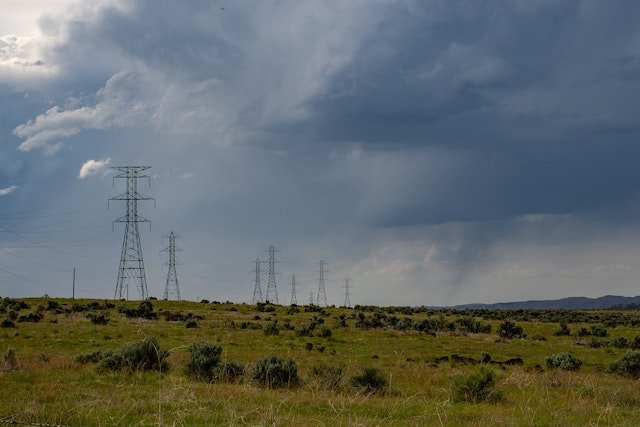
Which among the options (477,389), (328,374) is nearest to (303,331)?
(328,374)

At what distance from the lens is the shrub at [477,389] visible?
1689 cm

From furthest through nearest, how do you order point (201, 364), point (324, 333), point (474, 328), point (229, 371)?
point (474, 328) < point (324, 333) < point (201, 364) < point (229, 371)

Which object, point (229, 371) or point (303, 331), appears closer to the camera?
point (229, 371)

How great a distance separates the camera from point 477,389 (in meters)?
17.2

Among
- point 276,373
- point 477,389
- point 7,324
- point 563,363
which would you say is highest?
point 7,324

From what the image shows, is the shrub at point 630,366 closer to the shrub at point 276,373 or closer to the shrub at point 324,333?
the shrub at point 276,373

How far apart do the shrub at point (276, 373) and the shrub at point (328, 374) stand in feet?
2.78

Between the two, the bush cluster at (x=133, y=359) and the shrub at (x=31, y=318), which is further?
the shrub at (x=31, y=318)

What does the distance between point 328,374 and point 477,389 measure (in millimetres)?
4738

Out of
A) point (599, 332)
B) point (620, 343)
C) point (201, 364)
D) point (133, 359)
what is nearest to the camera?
point (201, 364)

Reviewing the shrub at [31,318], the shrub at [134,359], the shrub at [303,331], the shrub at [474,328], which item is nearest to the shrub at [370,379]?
the shrub at [134,359]

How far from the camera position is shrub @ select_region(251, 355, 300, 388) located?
18953 millimetres

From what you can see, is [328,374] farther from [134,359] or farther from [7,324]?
[7,324]

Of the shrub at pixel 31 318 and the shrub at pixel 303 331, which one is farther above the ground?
the shrub at pixel 31 318
